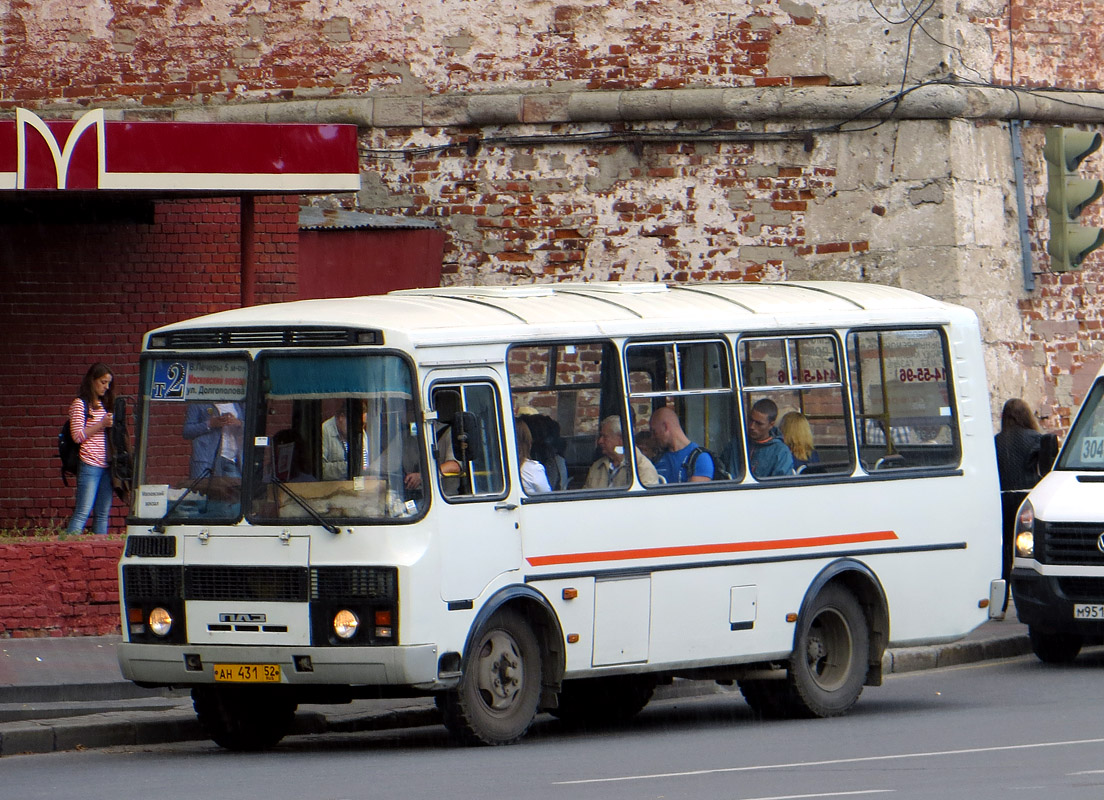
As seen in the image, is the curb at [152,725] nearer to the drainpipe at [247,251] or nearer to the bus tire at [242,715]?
the bus tire at [242,715]

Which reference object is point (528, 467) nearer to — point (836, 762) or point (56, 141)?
point (836, 762)

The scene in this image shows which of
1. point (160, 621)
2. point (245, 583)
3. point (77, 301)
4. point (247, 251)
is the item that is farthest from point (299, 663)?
point (77, 301)

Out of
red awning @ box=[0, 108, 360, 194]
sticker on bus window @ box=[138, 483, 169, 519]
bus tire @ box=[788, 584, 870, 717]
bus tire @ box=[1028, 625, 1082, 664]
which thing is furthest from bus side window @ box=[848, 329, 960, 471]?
red awning @ box=[0, 108, 360, 194]

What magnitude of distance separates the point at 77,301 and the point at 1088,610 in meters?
9.25

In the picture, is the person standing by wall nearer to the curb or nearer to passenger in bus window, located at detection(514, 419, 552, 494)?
the curb

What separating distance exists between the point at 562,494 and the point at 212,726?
2.28 m

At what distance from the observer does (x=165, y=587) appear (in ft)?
34.2

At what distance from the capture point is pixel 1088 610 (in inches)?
534

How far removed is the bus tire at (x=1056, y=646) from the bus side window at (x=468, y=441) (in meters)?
5.51

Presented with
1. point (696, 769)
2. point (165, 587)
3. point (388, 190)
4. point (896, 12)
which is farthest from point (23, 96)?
point (696, 769)

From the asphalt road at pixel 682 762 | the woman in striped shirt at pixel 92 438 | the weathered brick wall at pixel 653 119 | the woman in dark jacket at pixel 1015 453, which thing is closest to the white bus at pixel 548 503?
the asphalt road at pixel 682 762

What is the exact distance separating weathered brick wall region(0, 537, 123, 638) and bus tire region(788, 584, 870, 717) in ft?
17.1

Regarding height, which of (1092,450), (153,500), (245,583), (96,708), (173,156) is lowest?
(96,708)

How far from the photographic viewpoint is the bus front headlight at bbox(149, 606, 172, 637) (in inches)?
409
